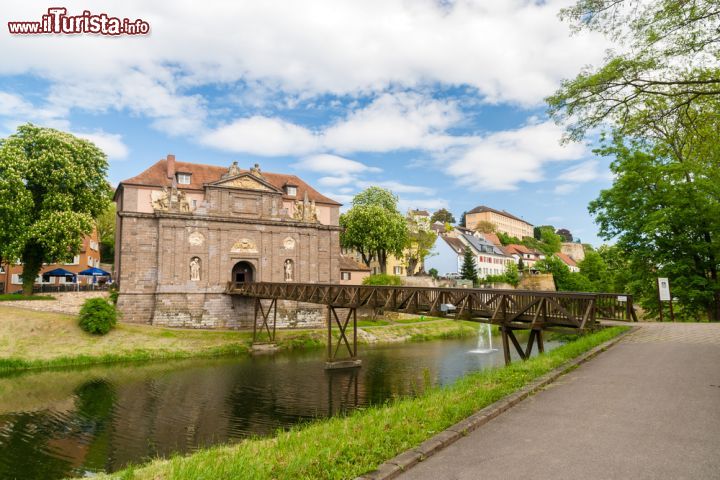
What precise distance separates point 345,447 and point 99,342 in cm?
2685

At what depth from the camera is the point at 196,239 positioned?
3538 cm

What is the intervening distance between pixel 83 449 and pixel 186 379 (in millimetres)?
9576

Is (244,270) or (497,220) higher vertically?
(497,220)

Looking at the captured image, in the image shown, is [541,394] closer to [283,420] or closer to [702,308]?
[283,420]

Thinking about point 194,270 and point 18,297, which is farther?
point 194,270

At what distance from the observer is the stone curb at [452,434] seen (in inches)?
211

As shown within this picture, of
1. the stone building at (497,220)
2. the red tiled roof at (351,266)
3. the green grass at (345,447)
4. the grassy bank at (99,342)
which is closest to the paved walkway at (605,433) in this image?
the green grass at (345,447)

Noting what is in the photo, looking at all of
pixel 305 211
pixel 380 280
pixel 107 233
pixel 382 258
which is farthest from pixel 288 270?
pixel 107 233

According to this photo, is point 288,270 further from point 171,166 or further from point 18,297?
point 18,297

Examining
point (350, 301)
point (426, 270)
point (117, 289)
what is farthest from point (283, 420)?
point (426, 270)

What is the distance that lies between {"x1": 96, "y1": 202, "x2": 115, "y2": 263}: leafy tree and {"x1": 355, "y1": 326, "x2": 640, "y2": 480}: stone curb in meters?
59.3

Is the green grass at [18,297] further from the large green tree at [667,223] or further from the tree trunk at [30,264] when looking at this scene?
the large green tree at [667,223]

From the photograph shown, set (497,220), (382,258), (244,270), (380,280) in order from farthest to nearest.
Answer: (497,220), (382,258), (380,280), (244,270)

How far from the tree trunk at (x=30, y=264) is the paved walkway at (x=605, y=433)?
34723 millimetres
